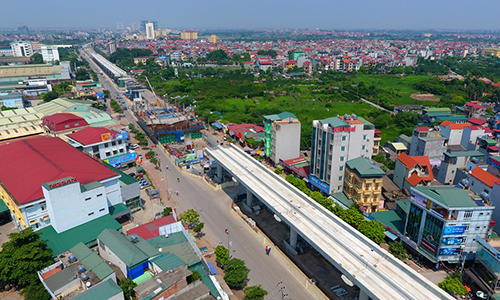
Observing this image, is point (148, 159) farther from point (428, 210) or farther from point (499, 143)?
point (499, 143)

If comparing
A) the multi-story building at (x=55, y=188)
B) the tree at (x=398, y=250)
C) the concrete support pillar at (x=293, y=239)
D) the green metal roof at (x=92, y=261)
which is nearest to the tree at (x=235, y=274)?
the concrete support pillar at (x=293, y=239)

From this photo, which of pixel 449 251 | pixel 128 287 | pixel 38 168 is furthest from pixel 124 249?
pixel 449 251

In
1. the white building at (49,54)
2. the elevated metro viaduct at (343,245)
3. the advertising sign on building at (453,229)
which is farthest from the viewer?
the white building at (49,54)

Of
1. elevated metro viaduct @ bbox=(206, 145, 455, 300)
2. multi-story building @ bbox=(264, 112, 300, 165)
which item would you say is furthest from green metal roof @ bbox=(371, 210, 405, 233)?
multi-story building @ bbox=(264, 112, 300, 165)

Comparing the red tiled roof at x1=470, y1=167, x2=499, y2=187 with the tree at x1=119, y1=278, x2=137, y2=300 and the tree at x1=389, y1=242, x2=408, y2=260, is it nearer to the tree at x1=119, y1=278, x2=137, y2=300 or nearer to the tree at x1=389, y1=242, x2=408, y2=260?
the tree at x1=389, y1=242, x2=408, y2=260

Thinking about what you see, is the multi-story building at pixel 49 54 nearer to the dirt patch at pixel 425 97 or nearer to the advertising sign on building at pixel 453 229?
the dirt patch at pixel 425 97

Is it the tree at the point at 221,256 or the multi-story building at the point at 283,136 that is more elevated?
the multi-story building at the point at 283,136

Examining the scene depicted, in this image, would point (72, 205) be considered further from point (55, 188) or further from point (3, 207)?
point (3, 207)

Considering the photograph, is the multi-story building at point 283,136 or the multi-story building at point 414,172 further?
the multi-story building at point 283,136
